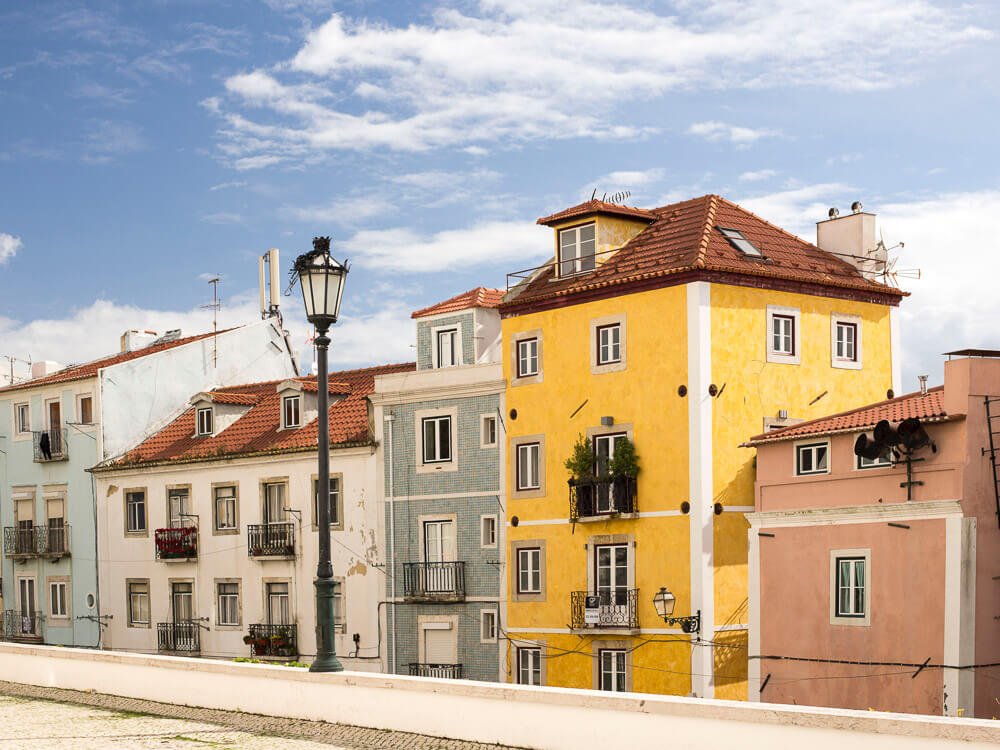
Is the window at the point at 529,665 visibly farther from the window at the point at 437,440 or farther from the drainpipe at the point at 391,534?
the window at the point at 437,440

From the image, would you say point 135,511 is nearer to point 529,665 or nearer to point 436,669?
point 436,669

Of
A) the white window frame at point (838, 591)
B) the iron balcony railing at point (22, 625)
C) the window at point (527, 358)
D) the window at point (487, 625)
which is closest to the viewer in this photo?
the white window frame at point (838, 591)

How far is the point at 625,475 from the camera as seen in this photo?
38.8 meters

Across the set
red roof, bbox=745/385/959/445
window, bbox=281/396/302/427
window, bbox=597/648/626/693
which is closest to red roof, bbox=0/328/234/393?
window, bbox=281/396/302/427

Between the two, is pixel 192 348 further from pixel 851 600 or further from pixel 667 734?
pixel 667 734

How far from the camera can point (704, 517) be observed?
37.5 m

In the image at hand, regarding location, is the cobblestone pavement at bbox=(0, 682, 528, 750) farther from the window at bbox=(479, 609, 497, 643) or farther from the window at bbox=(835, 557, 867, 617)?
the window at bbox=(479, 609, 497, 643)

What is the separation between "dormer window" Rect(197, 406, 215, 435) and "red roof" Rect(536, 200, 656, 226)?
15.7 meters

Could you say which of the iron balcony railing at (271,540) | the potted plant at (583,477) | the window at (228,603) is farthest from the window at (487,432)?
the window at (228,603)

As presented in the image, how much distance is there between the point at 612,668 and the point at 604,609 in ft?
5.01

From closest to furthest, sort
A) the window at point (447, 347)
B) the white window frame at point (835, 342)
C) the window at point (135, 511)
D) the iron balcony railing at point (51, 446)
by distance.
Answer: the white window frame at point (835, 342) < the window at point (447, 347) < the window at point (135, 511) < the iron balcony railing at point (51, 446)

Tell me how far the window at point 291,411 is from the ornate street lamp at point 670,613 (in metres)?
15.5

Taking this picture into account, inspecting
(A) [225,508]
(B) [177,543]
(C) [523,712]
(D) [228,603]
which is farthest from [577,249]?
(C) [523,712]

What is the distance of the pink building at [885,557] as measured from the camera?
99.9ft
